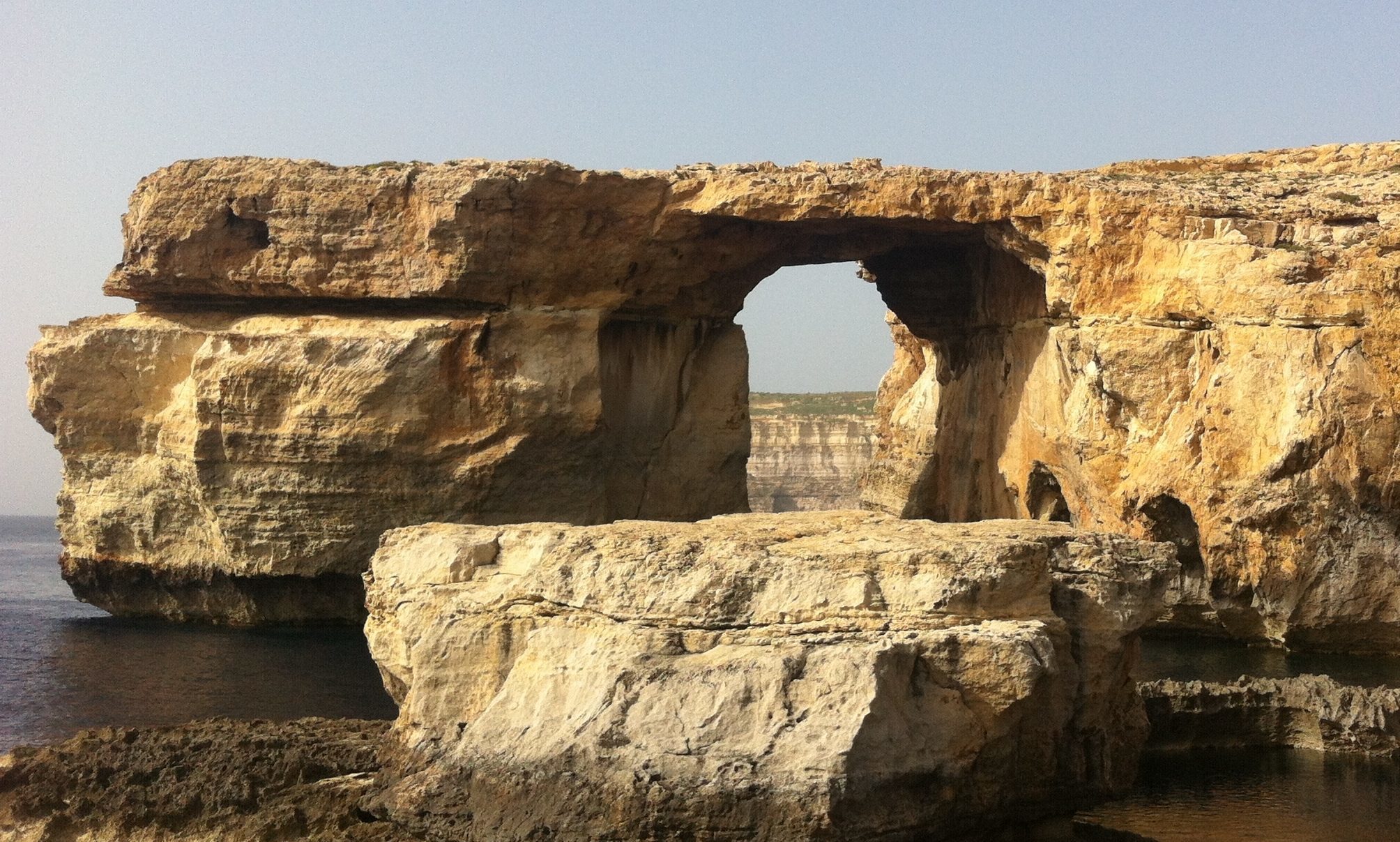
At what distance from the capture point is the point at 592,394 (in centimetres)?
2481

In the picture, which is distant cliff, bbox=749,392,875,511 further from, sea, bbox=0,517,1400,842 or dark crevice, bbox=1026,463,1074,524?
sea, bbox=0,517,1400,842

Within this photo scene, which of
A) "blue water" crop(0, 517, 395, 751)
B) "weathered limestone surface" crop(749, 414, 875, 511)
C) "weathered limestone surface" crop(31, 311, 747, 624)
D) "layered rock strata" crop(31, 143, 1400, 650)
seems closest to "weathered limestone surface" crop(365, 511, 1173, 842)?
"blue water" crop(0, 517, 395, 751)

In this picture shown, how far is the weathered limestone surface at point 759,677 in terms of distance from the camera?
1058 cm

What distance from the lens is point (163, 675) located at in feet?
64.3

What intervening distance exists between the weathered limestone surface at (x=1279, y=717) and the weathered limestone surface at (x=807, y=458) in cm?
4700

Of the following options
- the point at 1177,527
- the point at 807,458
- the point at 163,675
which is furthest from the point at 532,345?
the point at 807,458

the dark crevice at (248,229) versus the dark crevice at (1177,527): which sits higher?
the dark crevice at (248,229)

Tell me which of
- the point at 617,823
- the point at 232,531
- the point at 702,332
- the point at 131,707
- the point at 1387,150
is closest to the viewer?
the point at 617,823

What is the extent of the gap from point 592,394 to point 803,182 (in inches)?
196

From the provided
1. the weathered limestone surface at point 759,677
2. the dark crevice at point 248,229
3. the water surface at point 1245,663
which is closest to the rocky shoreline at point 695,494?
the weathered limestone surface at point 759,677

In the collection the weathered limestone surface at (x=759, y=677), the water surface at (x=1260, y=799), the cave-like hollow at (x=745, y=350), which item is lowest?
the water surface at (x=1260, y=799)

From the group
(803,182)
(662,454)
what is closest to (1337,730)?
(803,182)

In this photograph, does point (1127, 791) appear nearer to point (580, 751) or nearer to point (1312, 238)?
point (580, 751)

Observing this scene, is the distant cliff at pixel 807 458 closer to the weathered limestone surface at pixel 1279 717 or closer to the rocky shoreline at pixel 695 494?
the rocky shoreline at pixel 695 494
